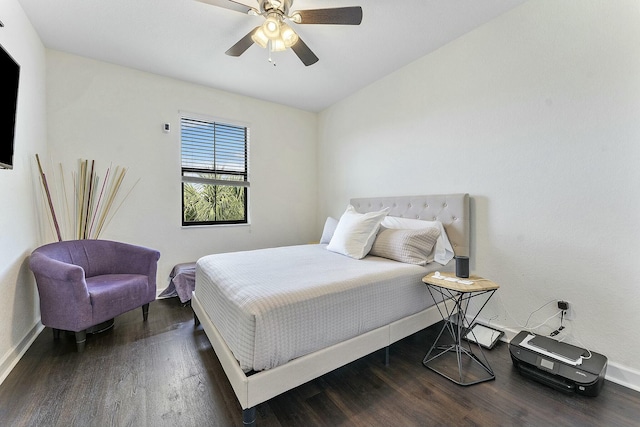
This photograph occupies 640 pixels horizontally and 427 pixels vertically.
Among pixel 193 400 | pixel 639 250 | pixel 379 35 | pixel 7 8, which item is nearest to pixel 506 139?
pixel 639 250

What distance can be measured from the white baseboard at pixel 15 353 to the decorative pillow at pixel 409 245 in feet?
9.18

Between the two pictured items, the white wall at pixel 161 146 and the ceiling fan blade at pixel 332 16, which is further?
the white wall at pixel 161 146

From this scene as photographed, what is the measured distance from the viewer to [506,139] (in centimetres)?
222

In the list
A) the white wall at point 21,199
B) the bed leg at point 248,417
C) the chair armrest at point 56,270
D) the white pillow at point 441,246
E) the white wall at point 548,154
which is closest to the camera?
the bed leg at point 248,417

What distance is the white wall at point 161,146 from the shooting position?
2.80 metres

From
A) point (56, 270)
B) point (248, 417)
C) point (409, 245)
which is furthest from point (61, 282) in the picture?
point (409, 245)

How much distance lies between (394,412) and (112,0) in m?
3.45

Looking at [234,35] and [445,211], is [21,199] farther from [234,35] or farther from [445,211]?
A: [445,211]

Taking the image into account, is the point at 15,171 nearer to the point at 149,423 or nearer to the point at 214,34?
the point at 214,34

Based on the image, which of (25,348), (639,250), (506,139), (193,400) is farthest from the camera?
(506,139)

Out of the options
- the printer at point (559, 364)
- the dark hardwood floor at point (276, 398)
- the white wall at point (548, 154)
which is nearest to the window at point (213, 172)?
the dark hardwood floor at point (276, 398)

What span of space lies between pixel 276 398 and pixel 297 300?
0.63 metres

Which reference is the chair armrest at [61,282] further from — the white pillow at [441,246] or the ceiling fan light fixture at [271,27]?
the white pillow at [441,246]

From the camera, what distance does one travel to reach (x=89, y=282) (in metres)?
2.33
